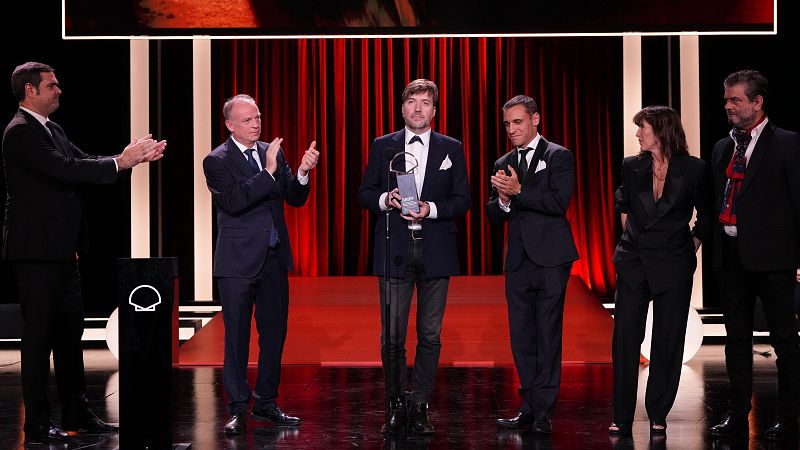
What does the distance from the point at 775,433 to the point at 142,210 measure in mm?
5445

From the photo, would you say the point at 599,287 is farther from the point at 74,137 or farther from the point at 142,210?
the point at 74,137

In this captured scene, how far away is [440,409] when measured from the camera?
486 cm

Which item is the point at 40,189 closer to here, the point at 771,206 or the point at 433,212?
the point at 433,212

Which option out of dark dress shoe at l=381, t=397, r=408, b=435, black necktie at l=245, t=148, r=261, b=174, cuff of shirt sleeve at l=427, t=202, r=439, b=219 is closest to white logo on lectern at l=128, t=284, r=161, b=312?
black necktie at l=245, t=148, r=261, b=174

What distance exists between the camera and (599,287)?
27.6 feet

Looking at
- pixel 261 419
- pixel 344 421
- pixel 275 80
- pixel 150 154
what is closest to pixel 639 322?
pixel 344 421

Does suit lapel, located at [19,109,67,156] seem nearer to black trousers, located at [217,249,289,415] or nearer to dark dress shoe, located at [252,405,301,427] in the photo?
black trousers, located at [217,249,289,415]

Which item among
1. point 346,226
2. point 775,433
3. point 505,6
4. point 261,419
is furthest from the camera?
point 346,226

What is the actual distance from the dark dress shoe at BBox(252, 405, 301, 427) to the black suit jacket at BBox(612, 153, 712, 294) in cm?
158

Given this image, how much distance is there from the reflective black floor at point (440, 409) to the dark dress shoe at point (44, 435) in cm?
6

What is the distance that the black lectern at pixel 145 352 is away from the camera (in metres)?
3.88

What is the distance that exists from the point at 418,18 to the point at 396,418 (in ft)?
11.7

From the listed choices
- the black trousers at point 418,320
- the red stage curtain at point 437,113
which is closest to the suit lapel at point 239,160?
the black trousers at point 418,320

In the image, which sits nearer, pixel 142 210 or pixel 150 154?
pixel 150 154
